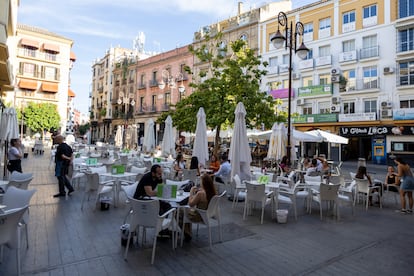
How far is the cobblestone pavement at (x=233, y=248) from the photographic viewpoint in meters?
3.94

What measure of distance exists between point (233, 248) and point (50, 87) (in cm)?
4474

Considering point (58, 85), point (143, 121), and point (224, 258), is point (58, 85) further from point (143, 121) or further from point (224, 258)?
point (224, 258)

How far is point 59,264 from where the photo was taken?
3912 millimetres

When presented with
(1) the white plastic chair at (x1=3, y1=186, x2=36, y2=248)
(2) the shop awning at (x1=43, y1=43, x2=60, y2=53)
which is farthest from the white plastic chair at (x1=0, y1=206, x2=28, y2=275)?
(2) the shop awning at (x1=43, y1=43, x2=60, y2=53)

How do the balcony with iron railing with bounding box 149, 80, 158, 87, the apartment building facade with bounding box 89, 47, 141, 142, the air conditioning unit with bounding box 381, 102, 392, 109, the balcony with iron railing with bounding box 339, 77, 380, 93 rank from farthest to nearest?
the apartment building facade with bounding box 89, 47, 141, 142, the balcony with iron railing with bounding box 149, 80, 158, 87, the balcony with iron railing with bounding box 339, 77, 380, 93, the air conditioning unit with bounding box 381, 102, 392, 109

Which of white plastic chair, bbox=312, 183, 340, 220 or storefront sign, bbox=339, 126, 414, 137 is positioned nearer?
white plastic chair, bbox=312, 183, 340, 220

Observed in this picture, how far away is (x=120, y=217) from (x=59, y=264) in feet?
7.68

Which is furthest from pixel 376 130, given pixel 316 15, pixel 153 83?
pixel 153 83

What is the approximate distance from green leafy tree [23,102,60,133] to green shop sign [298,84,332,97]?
31620 millimetres

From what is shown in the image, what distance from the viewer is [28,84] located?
40.0 metres

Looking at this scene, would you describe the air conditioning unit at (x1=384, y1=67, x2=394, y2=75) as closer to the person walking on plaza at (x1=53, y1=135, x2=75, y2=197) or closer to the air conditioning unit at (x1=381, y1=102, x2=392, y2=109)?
the air conditioning unit at (x1=381, y1=102, x2=392, y2=109)

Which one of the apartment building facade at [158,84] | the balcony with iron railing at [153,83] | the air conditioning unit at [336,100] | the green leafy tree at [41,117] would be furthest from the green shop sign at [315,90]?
the green leafy tree at [41,117]

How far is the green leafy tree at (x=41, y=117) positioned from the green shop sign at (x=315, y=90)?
31620mm

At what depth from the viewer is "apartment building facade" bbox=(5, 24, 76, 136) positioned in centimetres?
3975
